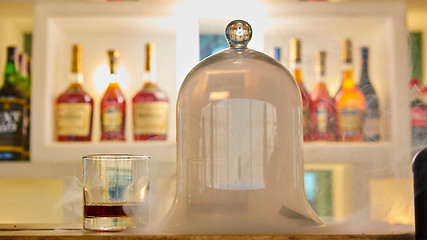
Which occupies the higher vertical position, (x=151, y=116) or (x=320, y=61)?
(x=320, y=61)

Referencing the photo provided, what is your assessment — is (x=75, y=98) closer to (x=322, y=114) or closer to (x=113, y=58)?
(x=113, y=58)

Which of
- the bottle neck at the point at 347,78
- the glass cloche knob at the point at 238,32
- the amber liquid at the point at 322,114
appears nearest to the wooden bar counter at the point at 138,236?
the glass cloche knob at the point at 238,32

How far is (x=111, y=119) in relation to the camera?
3.76 feet

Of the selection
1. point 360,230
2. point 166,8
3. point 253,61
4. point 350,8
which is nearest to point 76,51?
point 166,8

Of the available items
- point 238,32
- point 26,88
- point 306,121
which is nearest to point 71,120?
point 26,88

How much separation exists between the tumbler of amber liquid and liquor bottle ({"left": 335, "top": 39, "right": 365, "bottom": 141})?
77cm

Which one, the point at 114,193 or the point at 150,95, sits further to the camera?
the point at 150,95

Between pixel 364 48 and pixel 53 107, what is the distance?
72 cm

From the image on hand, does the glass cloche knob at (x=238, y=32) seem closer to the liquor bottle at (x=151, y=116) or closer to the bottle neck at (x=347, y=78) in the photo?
the liquor bottle at (x=151, y=116)

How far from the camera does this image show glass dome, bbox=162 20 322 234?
1.40 ft

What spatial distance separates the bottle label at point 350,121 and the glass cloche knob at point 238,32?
0.73 metres

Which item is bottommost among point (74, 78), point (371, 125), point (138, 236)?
point (138, 236)

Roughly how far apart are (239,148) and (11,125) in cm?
87

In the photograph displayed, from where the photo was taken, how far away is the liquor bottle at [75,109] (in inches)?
44.0
